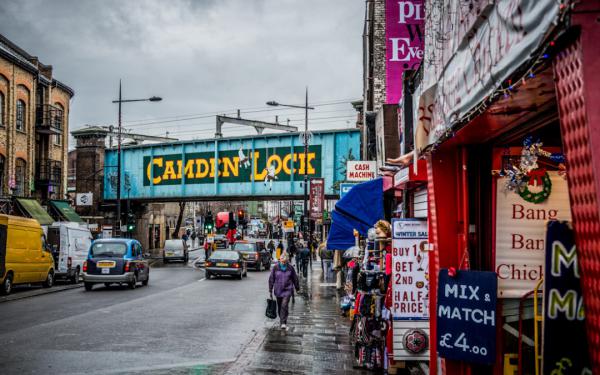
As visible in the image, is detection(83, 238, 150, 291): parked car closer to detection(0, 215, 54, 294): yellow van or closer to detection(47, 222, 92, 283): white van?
detection(0, 215, 54, 294): yellow van

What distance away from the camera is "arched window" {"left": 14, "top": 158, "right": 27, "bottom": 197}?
3497cm

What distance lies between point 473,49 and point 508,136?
4.47 feet

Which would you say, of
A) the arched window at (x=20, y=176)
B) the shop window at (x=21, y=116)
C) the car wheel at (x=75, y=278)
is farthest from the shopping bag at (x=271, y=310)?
the shop window at (x=21, y=116)

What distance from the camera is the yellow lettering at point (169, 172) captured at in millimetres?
41562

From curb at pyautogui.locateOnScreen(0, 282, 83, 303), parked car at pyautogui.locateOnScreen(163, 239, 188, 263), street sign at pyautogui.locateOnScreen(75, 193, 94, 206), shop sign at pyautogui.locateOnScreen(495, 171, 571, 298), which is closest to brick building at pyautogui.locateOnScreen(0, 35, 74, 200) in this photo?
street sign at pyautogui.locateOnScreen(75, 193, 94, 206)

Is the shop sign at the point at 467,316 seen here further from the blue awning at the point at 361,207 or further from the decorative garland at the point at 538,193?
the blue awning at the point at 361,207

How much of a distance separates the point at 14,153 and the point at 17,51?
240 inches

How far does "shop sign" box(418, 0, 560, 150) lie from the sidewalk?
14.2 feet

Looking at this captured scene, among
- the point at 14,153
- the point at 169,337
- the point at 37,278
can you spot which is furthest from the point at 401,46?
the point at 14,153

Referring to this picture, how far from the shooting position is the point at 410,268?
8695mm

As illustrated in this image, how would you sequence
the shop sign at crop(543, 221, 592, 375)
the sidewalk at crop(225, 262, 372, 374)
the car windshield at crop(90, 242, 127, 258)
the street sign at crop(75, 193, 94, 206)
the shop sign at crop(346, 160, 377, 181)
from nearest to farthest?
1. the shop sign at crop(543, 221, 592, 375)
2. the sidewalk at crop(225, 262, 372, 374)
3. the shop sign at crop(346, 160, 377, 181)
4. the car windshield at crop(90, 242, 127, 258)
5. the street sign at crop(75, 193, 94, 206)

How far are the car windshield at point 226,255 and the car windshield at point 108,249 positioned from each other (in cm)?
663

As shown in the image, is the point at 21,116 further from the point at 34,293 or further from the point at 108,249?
the point at 34,293

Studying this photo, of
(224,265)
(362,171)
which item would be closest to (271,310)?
(362,171)
